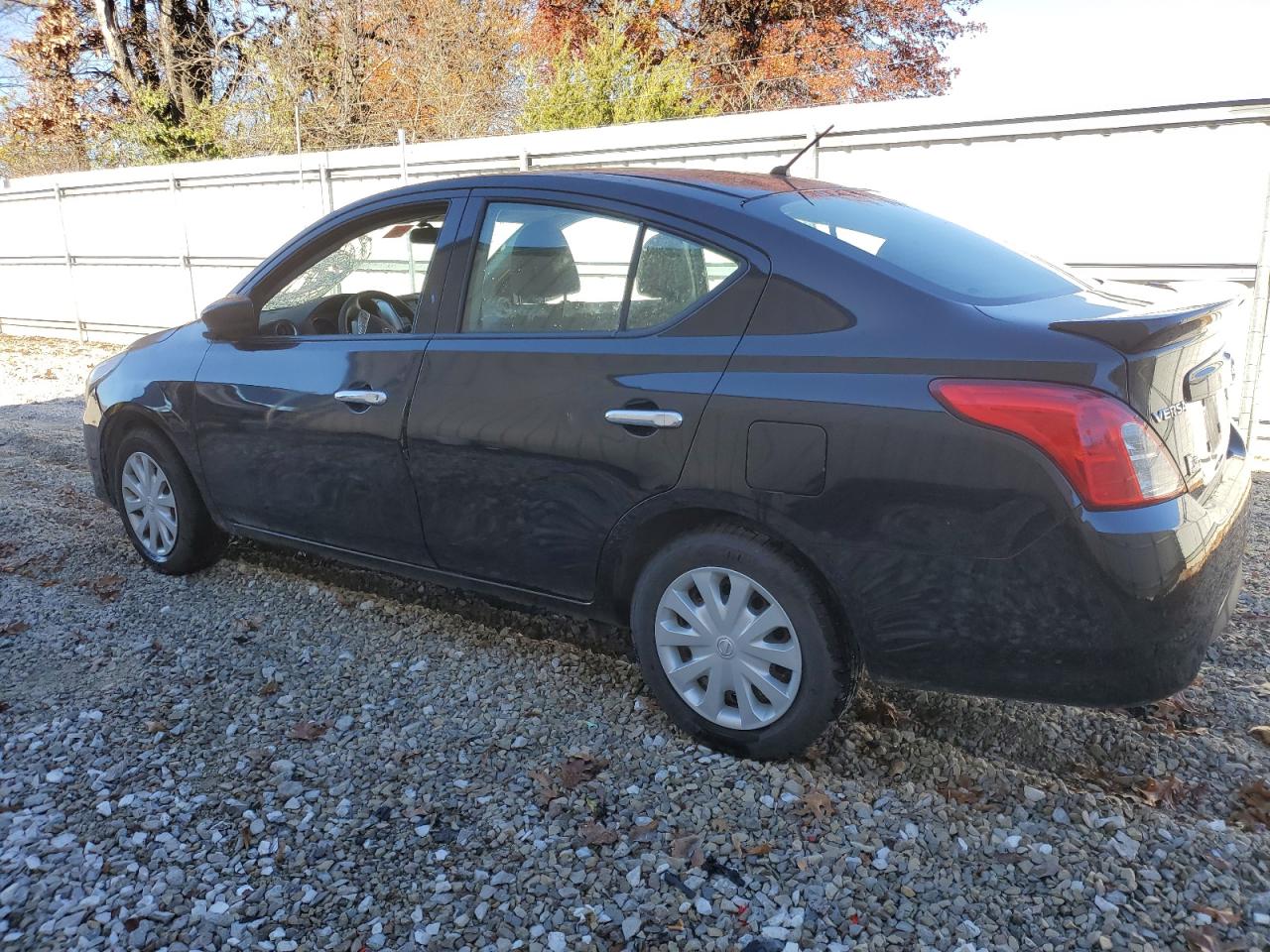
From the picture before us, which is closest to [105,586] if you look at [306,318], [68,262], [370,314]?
[306,318]

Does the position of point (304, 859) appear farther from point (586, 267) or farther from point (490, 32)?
point (490, 32)

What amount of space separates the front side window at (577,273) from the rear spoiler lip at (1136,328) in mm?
954

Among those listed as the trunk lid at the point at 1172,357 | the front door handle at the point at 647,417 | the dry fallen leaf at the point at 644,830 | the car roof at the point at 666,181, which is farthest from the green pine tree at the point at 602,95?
the dry fallen leaf at the point at 644,830

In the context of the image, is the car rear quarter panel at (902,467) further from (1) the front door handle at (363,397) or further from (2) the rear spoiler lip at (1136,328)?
(1) the front door handle at (363,397)

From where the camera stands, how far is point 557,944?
2311 millimetres

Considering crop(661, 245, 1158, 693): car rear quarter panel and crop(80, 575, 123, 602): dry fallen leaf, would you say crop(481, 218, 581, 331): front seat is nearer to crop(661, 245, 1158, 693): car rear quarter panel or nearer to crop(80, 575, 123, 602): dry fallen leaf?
crop(661, 245, 1158, 693): car rear quarter panel

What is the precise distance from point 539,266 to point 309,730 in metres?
1.71

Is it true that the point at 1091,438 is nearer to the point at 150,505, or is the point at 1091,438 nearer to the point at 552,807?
the point at 552,807

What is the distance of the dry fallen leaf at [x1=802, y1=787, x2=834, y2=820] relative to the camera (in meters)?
2.77

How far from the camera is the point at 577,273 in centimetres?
325

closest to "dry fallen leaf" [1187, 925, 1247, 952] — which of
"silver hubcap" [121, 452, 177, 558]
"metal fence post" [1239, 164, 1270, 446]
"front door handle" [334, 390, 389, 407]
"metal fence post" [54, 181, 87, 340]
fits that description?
"front door handle" [334, 390, 389, 407]

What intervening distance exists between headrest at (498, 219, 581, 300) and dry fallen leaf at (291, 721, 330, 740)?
157cm

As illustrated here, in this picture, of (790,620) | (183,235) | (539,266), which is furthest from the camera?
(183,235)

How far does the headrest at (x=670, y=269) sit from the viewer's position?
117 inches
